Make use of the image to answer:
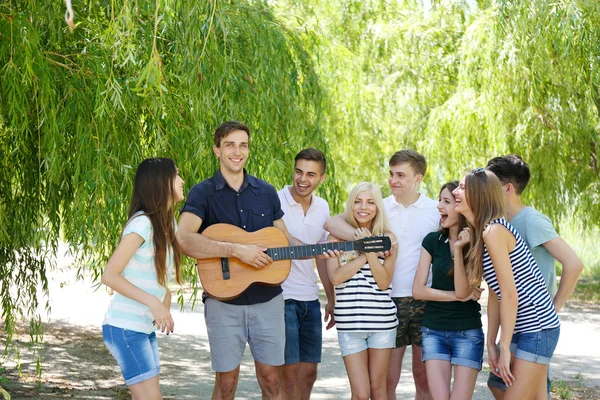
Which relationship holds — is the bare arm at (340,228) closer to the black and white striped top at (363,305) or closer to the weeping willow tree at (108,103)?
the black and white striped top at (363,305)

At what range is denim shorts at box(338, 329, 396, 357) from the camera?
4316 mm

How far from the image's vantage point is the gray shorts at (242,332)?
13.6ft

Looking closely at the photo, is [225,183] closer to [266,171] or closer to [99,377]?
[266,171]

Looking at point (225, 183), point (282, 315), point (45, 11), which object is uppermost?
point (45, 11)

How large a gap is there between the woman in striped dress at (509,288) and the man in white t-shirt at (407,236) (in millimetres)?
728

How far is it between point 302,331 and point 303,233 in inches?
22.4

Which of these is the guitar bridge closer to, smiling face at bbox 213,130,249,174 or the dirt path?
smiling face at bbox 213,130,249,174

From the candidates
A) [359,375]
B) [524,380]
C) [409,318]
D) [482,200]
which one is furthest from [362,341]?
[482,200]

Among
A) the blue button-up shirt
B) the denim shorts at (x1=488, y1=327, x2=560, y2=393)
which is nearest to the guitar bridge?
the blue button-up shirt

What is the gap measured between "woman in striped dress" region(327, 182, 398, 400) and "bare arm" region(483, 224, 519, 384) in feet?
2.64

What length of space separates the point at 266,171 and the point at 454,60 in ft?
24.0

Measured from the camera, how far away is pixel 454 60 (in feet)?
40.7

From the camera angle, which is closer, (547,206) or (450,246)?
(450,246)

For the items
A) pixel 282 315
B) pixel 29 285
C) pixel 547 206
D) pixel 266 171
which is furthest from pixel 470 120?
pixel 282 315
